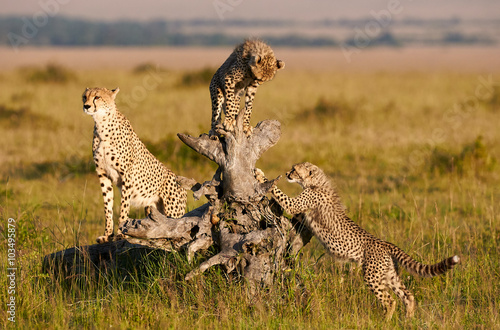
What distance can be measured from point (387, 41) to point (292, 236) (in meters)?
120

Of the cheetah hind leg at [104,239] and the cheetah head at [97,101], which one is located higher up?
the cheetah head at [97,101]

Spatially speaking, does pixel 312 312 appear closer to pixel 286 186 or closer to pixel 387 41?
pixel 286 186

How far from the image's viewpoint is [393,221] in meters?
6.50

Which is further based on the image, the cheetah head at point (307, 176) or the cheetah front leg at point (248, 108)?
the cheetah head at point (307, 176)

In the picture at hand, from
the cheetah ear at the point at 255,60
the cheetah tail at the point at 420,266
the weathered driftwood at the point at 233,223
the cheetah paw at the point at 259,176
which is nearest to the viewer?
the cheetah tail at the point at 420,266

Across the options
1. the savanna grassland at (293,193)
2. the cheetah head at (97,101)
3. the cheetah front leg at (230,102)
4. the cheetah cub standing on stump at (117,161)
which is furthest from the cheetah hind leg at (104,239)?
the cheetah front leg at (230,102)

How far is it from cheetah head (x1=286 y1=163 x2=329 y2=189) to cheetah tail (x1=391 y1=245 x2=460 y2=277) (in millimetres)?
803

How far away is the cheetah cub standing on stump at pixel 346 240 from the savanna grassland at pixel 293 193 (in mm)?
150

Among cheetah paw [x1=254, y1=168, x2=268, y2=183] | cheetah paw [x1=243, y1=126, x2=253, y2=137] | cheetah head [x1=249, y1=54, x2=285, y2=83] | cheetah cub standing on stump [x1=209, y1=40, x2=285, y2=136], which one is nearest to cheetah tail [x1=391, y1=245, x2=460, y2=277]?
cheetah paw [x1=254, y1=168, x2=268, y2=183]

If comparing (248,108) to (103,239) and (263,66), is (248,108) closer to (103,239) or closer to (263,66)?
(263,66)

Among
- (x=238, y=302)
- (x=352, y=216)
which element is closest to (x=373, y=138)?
(x=352, y=216)

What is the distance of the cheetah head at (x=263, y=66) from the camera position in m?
4.85

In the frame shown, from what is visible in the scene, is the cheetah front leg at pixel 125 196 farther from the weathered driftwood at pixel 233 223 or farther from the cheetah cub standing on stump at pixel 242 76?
the cheetah cub standing on stump at pixel 242 76

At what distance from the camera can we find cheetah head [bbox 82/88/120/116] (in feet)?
15.5
